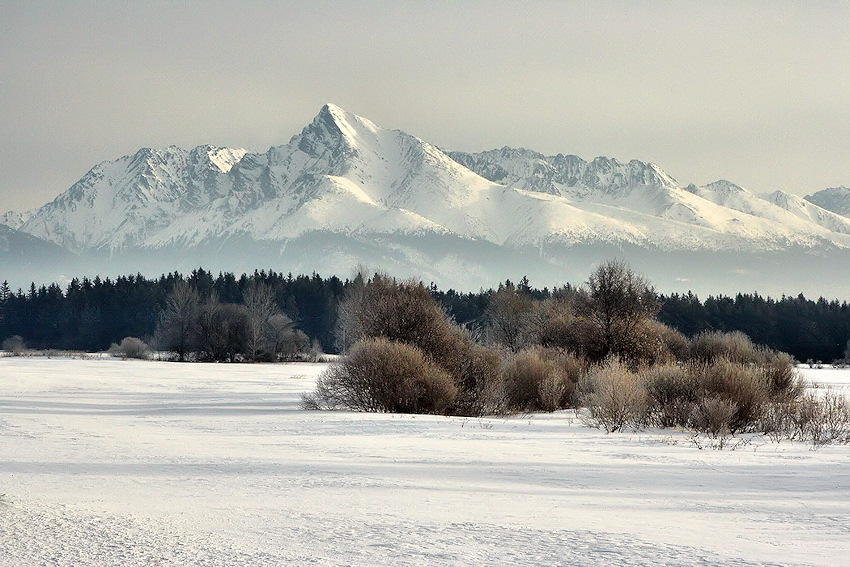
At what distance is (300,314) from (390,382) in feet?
334

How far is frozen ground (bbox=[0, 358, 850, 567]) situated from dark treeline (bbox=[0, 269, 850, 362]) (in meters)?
98.9

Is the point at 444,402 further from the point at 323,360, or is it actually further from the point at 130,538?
the point at 323,360

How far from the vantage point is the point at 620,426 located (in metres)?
24.5

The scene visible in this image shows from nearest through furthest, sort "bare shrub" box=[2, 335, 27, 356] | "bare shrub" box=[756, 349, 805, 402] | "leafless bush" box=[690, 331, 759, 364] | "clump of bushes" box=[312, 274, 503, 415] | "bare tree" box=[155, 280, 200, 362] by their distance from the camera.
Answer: "clump of bushes" box=[312, 274, 503, 415], "bare shrub" box=[756, 349, 805, 402], "leafless bush" box=[690, 331, 759, 364], "bare tree" box=[155, 280, 200, 362], "bare shrub" box=[2, 335, 27, 356]

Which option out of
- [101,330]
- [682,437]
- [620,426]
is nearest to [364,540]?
[682,437]

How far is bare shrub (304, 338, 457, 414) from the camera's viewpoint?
30.7m

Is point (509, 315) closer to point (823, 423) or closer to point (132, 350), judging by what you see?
point (132, 350)

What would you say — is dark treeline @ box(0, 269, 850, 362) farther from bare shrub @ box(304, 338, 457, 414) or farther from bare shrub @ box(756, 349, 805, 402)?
bare shrub @ box(304, 338, 457, 414)

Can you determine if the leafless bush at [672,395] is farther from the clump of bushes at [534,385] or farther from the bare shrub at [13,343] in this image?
the bare shrub at [13,343]

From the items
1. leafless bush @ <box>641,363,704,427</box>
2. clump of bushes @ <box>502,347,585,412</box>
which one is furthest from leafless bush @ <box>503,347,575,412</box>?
leafless bush @ <box>641,363,704,427</box>

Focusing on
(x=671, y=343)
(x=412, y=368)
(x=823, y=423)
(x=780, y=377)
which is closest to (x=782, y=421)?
(x=823, y=423)

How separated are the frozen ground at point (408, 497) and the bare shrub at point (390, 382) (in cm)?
667

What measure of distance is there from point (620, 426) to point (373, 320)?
47.3 feet

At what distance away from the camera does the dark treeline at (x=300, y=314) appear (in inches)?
4801
